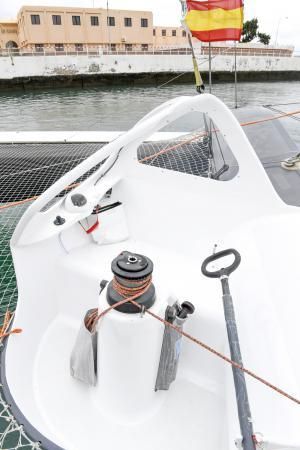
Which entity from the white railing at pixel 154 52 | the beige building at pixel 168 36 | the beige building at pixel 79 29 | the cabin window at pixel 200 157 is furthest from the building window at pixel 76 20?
the cabin window at pixel 200 157

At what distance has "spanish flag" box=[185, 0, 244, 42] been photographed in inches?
146

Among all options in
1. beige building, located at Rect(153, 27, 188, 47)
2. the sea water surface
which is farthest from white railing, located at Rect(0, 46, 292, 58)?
beige building, located at Rect(153, 27, 188, 47)

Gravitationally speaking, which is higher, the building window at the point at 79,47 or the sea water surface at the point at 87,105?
the building window at the point at 79,47

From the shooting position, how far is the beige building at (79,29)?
37.4 metres

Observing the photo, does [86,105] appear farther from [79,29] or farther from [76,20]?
[76,20]

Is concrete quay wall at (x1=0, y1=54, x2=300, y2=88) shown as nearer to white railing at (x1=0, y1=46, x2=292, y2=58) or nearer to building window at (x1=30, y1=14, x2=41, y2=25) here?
white railing at (x1=0, y1=46, x2=292, y2=58)

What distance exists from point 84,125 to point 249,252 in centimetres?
1313

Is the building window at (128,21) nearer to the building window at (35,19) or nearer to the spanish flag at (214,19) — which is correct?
the building window at (35,19)

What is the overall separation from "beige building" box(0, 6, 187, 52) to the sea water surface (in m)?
14.8

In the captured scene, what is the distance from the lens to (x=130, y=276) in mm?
1652

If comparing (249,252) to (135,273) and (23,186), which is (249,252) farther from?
(23,186)

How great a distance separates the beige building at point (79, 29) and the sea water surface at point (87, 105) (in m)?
14.8

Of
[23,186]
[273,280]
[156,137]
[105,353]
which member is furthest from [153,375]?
[156,137]

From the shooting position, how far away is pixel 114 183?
2.71 metres
